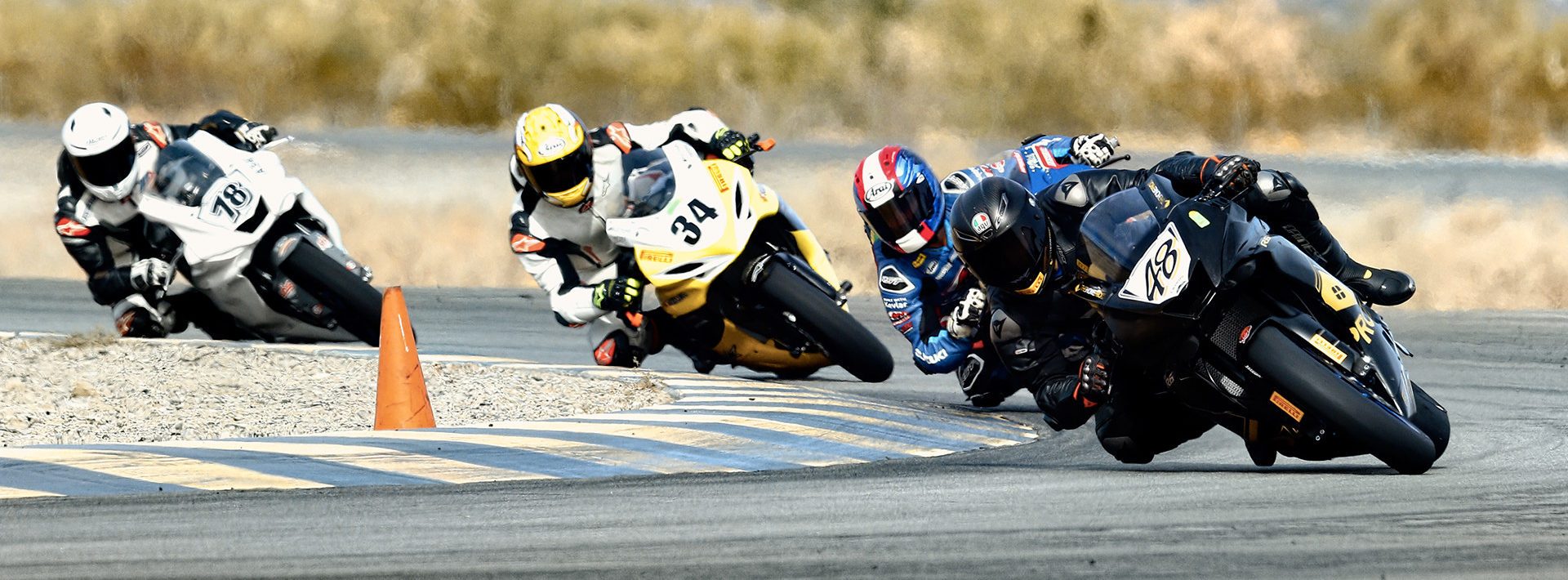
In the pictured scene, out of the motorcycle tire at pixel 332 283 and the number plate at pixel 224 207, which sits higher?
the number plate at pixel 224 207

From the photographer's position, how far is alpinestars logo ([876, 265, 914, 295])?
377 inches

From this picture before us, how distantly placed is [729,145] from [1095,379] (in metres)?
4.58

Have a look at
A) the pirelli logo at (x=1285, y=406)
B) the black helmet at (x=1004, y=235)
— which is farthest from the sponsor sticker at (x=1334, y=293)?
the black helmet at (x=1004, y=235)

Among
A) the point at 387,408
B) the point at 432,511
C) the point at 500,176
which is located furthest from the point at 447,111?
the point at 432,511

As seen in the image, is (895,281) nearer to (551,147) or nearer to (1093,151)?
(1093,151)

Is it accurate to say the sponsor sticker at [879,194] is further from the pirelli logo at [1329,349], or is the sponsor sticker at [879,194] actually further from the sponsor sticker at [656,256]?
the pirelli logo at [1329,349]

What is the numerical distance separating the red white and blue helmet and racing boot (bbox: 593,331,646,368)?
89.8 inches

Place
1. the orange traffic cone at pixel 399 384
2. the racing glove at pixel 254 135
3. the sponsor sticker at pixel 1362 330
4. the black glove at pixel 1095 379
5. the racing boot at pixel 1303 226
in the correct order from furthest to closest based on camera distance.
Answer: the racing glove at pixel 254 135, the orange traffic cone at pixel 399 384, the racing boot at pixel 1303 226, the black glove at pixel 1095 379, the sponsor sticker at pixel 1362 330

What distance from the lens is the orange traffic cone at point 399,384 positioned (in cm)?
809

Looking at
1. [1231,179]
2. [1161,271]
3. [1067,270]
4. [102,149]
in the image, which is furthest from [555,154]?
[1161,271]

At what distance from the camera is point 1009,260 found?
772 cm

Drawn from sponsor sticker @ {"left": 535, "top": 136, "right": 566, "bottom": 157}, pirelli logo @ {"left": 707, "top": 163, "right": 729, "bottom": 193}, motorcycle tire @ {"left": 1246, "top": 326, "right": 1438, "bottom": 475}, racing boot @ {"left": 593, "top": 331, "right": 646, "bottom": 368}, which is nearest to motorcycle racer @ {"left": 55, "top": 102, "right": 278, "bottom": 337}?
sponsor sticker @ {"left": 535, "top": 136, "right": 566, "bottom": 157}

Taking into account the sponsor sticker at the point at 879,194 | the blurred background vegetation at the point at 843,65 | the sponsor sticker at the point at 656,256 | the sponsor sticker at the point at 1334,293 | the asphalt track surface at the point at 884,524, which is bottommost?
the asphalt track surface at the point at 884,524

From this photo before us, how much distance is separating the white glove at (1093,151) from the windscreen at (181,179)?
5.21m
